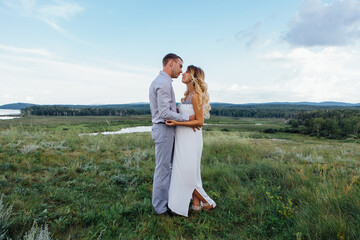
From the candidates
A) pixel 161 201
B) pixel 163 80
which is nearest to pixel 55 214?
pixel 161 201

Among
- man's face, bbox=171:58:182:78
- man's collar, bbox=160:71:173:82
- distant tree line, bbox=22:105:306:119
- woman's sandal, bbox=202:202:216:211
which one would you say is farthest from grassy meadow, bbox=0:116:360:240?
distant tree line, bbox=22:105:306:119

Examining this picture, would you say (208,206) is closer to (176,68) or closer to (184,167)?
(184,167)

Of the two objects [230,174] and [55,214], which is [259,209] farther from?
[55,214]

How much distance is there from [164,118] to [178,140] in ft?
1.57

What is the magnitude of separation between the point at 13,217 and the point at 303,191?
4701 mm

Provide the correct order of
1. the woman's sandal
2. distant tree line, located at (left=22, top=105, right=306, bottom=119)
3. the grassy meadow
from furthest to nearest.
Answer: distant tree line, located at (left=22, top=105, right=306, bottom=119), the woman's sandal, the grassy meadow

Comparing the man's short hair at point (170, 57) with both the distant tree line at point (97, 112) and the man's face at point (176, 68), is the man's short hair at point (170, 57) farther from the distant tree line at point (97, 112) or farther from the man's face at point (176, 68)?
the distant tree line at point (97, 112)

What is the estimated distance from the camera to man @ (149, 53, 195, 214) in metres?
3.03

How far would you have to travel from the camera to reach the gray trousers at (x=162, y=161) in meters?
3.17

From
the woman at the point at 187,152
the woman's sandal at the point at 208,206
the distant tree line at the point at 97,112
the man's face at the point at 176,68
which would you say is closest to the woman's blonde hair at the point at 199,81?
the woman at the point at 187,152

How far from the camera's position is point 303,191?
3.56m

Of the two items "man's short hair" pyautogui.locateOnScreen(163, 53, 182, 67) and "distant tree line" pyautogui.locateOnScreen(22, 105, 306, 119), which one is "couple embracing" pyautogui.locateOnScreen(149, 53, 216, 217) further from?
"distant tree line" pyautogui.locateOnScreen(22, 105, 306, 119)

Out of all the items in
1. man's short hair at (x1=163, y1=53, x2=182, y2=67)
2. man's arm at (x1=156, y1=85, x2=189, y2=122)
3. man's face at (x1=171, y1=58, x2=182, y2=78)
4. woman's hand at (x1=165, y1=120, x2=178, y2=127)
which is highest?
man's short hair at (x1=163, y1=53, x2=182, y2=67)

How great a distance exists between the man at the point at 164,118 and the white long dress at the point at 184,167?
0.35 ft
